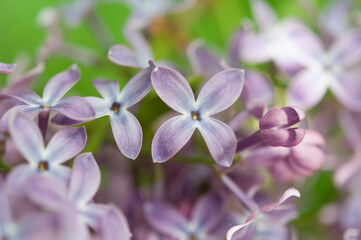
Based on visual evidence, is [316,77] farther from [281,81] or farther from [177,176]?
[177,176]

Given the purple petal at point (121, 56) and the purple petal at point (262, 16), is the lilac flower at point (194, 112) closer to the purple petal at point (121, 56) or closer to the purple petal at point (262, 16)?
the purple petal at point (121, 56)

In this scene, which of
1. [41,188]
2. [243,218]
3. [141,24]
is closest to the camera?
[41,188]

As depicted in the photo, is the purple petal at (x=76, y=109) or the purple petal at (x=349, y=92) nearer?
the purple petal at (x=76, y=109)

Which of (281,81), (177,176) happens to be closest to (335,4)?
(281,81)

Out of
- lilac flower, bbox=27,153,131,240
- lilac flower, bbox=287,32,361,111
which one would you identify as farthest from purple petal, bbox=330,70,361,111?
lilac flower, bbox=27,153,131,240

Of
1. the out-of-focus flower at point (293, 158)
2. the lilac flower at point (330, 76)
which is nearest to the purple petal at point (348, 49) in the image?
the lilac flower at point (330, 76)

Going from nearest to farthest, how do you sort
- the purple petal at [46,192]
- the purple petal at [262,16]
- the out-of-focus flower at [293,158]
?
1. the purple petal at [46,192]
2. the out-of-focus flower at [293,158]
3. the purple petal at [262,16]

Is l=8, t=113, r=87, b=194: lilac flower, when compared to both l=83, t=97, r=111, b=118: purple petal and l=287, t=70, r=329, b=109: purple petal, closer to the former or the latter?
l=83, t=97, r=111, b=118: purple petal

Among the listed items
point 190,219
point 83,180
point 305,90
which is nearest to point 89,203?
point 83,180
